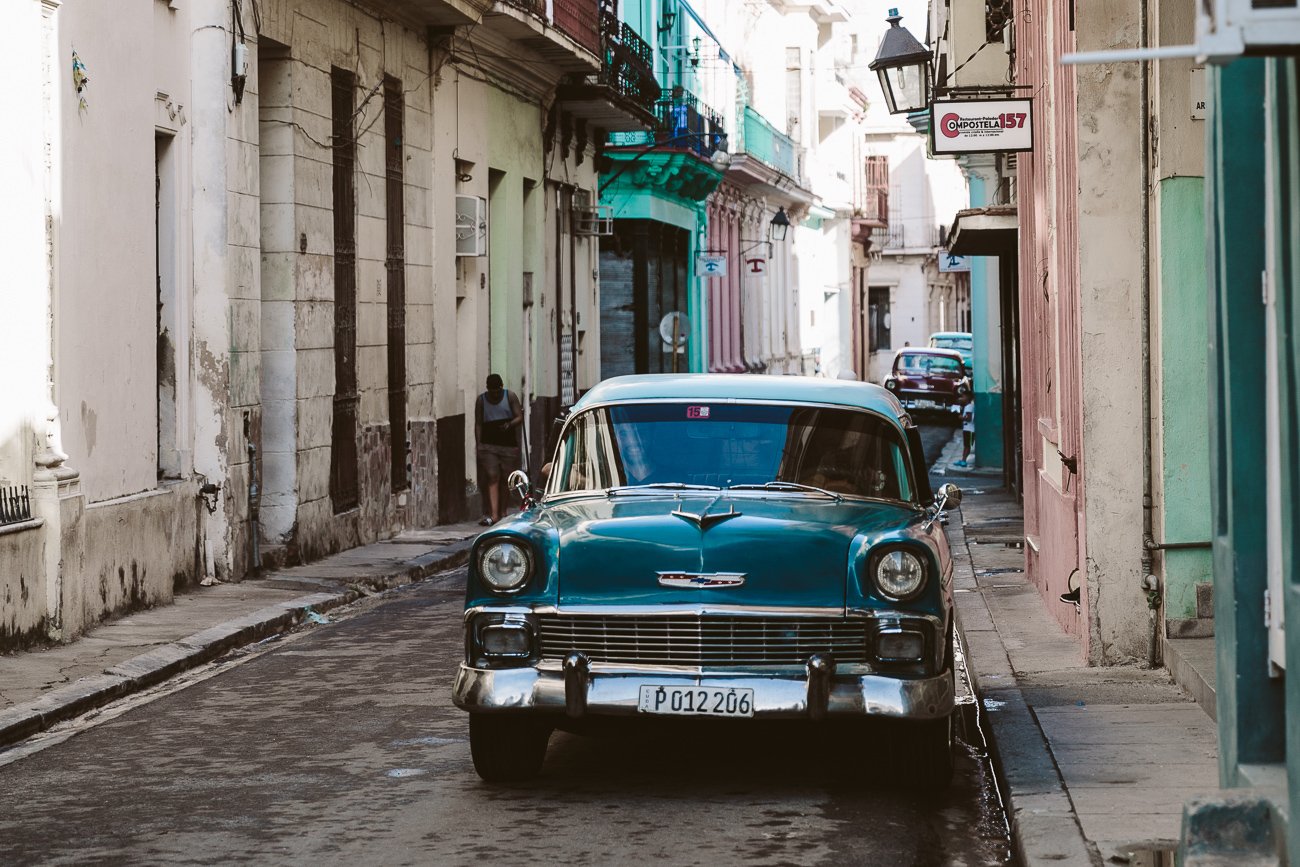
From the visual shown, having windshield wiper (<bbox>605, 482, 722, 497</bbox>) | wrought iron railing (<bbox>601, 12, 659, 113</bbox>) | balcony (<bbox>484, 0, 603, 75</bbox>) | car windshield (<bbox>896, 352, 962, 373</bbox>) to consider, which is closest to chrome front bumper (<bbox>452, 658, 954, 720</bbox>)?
windshield wiper (<bbox>605, 482, 722, 497</bbox>)

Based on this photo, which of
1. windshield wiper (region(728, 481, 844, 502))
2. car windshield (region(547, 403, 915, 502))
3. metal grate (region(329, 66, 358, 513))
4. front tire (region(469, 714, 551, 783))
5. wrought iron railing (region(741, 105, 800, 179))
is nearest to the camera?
front tire (region(469, 714, 551, 783))

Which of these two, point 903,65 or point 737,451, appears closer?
point 737,451

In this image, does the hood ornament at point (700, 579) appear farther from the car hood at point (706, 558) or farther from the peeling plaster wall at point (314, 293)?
the peeling plaster wall at point (314, 293)

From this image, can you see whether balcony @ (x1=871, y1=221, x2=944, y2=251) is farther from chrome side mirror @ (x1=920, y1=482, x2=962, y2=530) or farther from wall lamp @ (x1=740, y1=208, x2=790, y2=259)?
chrome side mirror @ (x1=920, y1=482, x2=962, y2=530)

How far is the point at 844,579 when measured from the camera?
751 centimetres

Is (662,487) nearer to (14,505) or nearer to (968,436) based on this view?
(14,505)

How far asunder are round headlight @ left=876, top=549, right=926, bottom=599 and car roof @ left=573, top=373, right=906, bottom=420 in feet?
4.37

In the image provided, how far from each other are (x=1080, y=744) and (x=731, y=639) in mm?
1876

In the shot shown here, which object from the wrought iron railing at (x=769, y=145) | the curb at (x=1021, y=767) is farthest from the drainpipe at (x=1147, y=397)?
the wrought iron railing at (x=769, y=145)

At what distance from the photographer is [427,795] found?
7.87 meters

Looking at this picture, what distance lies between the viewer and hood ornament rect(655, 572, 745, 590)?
748 centimetres

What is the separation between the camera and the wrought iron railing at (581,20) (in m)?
25.7

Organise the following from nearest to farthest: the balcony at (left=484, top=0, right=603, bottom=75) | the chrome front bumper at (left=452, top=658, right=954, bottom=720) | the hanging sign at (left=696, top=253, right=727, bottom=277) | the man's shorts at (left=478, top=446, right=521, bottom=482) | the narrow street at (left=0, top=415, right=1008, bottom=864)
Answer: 1. the narrow street at (left=0, top=415, right=1008, bottom=864)
2. the chrome front bumper at (left=452, top=658, right=954, bottom=720)
3. the man's shorts at (left=478, top=446, right=521, bottom=482)
4. the balcony at (left=484, top=0, right=603, bottom=75)
5. the hanging sign at (left=696, top=253, right=727, bottom=277)

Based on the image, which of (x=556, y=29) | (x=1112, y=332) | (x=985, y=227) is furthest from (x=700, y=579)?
(x=556, y=29)
